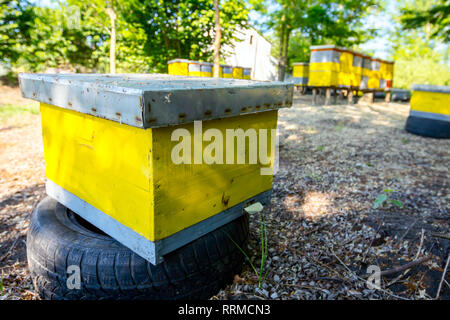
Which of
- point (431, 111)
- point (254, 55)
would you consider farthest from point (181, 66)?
point (254, 55)

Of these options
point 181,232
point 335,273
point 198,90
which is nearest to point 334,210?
point 335,273

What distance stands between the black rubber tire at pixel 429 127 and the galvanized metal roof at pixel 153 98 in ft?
17.6

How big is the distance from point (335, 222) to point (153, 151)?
1843mm

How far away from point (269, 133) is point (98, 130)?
84 centimetres

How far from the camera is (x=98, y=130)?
1.24m

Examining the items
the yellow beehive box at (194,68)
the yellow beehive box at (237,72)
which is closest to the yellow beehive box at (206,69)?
the yellow beehive box at (194,68)

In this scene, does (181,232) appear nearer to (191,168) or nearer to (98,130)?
(191,168)

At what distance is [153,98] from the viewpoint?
0.93 metres

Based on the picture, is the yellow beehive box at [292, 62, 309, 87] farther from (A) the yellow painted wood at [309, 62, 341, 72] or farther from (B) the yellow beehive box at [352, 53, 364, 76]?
(A) the yellow painted wood at [309, 62, 341, 72]

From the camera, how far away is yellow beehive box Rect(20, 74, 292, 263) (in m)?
1.02

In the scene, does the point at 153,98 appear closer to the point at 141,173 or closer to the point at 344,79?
the point at 141,173

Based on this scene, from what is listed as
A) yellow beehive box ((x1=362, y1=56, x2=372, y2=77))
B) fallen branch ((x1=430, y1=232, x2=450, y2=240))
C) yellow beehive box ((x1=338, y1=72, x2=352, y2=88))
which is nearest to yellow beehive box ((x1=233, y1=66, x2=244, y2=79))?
yellow beehive box ((x1=338, y1=72, x2=352, y2=88))

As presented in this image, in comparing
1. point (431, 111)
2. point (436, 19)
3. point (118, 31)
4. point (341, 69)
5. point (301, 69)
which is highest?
point (118, 31)
